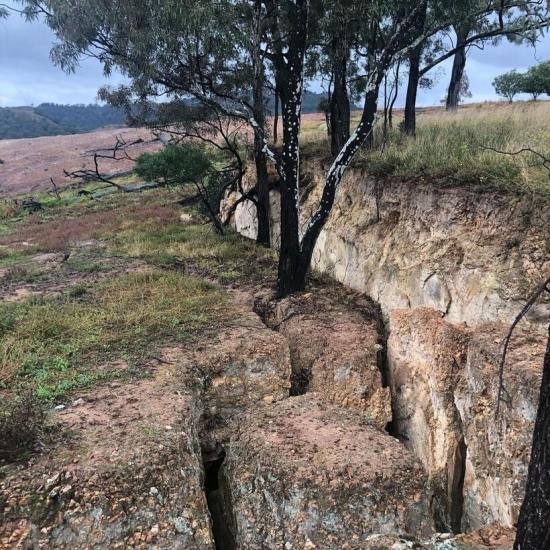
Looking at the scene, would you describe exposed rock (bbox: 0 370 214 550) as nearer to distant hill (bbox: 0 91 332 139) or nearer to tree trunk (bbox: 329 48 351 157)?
tree trunk (bbox: 329 48 351 157)

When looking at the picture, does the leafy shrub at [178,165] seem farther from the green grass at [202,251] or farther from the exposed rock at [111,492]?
the exposed rock at [111,492]

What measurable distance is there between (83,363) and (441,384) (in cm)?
526

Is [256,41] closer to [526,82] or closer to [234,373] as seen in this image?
[234,373]

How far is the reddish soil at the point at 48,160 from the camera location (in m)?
39.5

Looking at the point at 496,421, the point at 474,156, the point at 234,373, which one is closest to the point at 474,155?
the point at 474,156

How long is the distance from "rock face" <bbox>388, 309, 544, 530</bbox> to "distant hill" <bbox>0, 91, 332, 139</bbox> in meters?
57.1

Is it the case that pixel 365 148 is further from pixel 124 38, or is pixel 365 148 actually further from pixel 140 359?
pixel 140 359

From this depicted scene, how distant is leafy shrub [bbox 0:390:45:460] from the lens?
503 cm

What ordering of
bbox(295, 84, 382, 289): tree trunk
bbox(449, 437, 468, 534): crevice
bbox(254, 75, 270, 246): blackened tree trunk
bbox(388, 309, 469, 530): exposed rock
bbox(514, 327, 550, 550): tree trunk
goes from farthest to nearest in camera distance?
bbox(254, 75, 270, 246): blackened tree trunk < bbox(295, 84, 382, 289): tree trunk < bbox(388, 309, 469, 530): exposed rock < bbox(449, 437, 468, 534): crevice < bbox(514, 327, 550, 550): tree trunk

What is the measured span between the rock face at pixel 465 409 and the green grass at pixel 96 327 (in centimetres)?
345

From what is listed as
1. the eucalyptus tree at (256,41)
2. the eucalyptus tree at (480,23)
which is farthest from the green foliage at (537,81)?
the eucalyptus tree at (256,41)

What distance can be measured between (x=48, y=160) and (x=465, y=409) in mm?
48721

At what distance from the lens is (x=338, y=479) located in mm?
5230

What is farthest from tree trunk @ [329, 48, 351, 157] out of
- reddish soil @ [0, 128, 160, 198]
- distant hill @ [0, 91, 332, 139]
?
distant hill @ [0, 91, 332, 139]
